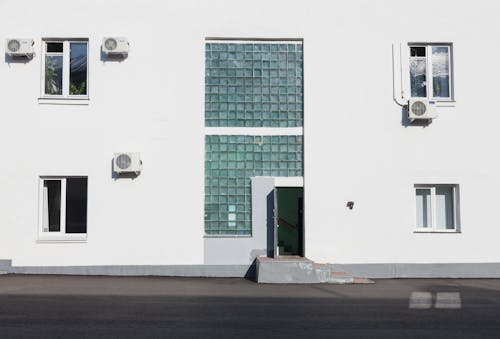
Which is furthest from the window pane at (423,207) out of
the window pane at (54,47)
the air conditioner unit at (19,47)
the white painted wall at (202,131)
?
the air conditioner unit at (19,47)

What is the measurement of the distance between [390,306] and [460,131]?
618 centimetres

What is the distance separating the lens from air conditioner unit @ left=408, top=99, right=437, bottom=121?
1414 centimetres

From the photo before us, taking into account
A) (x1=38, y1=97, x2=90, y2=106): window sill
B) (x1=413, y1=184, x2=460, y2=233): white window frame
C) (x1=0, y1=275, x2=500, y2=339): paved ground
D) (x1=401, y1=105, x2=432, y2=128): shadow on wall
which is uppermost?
(x1=38, y1=97, x2=90, y2=106): window sill

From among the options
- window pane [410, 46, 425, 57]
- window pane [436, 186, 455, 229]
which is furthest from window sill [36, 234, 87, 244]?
window pane [410, 46, 425, 57]

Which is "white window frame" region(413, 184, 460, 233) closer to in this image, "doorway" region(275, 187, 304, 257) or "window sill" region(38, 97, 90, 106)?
"doorway" region(275, 187, 304, 257)

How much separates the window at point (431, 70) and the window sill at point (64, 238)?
344 inches

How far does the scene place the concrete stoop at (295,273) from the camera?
12914mm

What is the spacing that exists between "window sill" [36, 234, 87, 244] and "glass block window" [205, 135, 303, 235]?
117 inches

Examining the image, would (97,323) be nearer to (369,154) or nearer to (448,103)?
(369,154)

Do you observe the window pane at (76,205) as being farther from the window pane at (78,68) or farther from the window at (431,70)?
the window at (431,70)

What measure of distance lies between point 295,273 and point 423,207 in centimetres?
398

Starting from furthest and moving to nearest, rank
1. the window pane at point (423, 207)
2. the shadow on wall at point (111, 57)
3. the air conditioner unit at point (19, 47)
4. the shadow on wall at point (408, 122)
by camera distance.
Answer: the window pane at point (423, 207), the shadow on wall at point (408, 122), the shadow on wall at point (111, 57), the air conditioner unit at point (19, 47)

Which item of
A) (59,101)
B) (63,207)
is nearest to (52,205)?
(63,207)

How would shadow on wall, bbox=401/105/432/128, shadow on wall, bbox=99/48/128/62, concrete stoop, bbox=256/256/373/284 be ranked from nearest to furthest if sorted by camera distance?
concrete stoop, bbox=256/256/373/284 → shadow on wall, bbox=99/48/128/62 → shadow on wall, bbox=401/105/432/128
